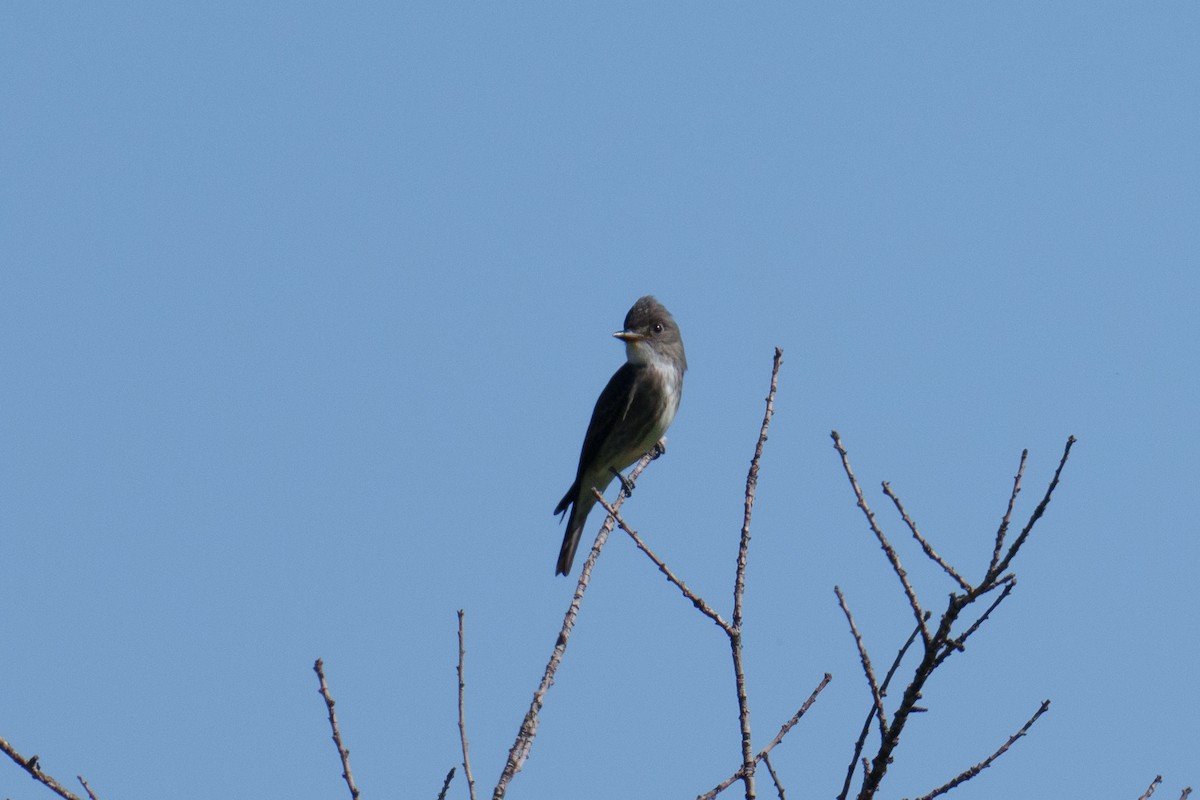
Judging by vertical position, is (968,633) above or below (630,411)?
below

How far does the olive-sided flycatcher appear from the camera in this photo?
463 inches

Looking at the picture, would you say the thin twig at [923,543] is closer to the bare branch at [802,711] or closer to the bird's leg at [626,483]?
the bare branch at [802,711]

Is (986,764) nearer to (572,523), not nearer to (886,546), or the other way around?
(886,546)

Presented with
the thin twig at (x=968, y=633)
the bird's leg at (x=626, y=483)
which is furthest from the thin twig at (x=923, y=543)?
the bird's leg at (x=626, y=483)

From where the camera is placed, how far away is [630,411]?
1197 cm

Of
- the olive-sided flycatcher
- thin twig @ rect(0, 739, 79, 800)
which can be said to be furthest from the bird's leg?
thin twig @ rect(0, 739, 79, 800)

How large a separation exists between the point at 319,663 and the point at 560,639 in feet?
2.83

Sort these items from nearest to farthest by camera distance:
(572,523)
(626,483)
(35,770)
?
(35,770)
(626,483)
(572,523)

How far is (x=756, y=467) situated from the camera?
4.93 metres

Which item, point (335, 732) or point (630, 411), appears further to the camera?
point (630, 411)

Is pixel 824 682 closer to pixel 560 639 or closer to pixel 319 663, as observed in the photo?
pixel 560 639

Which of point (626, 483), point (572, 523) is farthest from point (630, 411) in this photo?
point (626, 483)

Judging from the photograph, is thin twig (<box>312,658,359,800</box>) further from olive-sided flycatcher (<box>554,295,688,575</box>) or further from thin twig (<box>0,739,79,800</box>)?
olive-sided flycatcher (<box>554,295,688,575</box>)

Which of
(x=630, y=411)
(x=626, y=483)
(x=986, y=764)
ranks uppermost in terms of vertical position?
(x=630, y=411)
